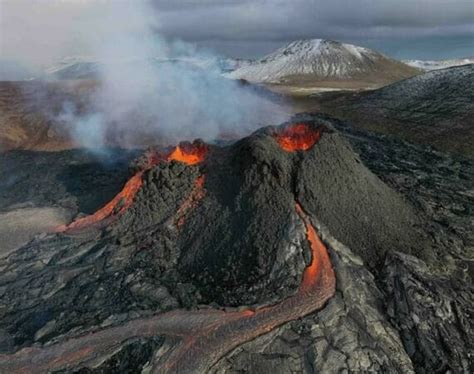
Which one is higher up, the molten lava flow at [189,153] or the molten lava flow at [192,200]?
the molten lava flow at [189,153]

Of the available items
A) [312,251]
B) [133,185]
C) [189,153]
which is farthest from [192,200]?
[312,251]

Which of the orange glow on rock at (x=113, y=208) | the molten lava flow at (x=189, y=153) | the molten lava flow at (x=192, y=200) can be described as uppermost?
the molten lava flow at (x=189, y=153)

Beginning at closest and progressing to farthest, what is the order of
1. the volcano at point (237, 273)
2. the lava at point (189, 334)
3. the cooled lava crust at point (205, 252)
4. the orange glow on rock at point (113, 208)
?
the lava at point (189, 334) < the volcano at point (237, 273) < the cooled lava crust at point (205, 252) < the orange glow on rock at point (113, 208)

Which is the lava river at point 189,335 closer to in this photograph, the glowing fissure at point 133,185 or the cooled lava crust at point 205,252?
the cooled lava crust at point 205,252

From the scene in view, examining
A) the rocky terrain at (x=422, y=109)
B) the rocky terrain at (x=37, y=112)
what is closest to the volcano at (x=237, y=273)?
the rocky terrain at (x=422, y=109)

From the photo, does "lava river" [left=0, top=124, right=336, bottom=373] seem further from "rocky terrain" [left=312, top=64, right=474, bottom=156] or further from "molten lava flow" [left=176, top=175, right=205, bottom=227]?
"rocky terrain" [left=312, top=64, right=474, bottom=156]

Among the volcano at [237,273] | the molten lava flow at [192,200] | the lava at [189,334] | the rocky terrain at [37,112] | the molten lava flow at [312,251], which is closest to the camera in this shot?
the lava at [189,334]

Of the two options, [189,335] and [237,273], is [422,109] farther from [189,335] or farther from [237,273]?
[189,335]

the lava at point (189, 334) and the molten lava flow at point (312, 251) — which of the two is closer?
the lava at point (189, 334)
